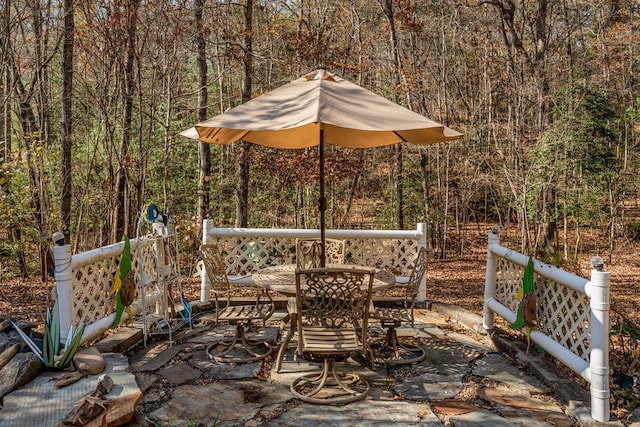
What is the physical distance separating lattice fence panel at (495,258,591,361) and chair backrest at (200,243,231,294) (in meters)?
2.37

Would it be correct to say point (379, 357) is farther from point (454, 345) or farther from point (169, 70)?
point (169, 70)

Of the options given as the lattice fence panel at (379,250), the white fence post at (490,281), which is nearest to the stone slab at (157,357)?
the lattice fence panel at (379,250)

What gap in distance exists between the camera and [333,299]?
317 cm

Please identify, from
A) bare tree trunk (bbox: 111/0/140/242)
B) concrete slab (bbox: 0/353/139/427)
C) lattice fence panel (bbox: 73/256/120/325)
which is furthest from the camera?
bare tree trunk (bbox: 111/0/140/242)

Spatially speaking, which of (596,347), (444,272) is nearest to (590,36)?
(444,272)

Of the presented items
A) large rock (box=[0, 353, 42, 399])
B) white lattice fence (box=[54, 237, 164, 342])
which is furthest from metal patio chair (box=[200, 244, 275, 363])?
large rock (box=[0, 353, 42, 399])

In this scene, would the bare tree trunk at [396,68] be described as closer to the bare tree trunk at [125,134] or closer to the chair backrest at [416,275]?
the bare tree trunk at [125,134]

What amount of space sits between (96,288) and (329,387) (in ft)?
6.44

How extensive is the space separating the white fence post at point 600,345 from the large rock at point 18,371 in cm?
320

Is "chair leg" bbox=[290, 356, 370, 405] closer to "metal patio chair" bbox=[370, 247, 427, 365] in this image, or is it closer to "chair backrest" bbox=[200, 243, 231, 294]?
"metal patio chair" bbox=[370, 247, 427, 365]

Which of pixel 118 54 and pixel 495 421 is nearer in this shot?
pixel 495 421

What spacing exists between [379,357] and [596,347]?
1629 millimetres

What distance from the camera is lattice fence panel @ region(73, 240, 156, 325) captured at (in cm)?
358

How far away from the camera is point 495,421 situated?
284cm
